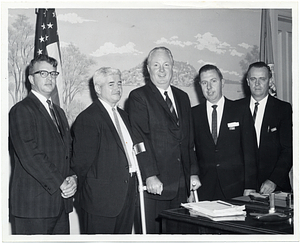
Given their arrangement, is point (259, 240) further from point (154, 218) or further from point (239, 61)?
point (239, 61)

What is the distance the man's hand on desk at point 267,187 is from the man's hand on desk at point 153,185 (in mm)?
899

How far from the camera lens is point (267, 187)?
3.37 metres

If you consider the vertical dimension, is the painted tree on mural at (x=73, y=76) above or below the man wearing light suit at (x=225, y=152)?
above

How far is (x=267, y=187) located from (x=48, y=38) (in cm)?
222

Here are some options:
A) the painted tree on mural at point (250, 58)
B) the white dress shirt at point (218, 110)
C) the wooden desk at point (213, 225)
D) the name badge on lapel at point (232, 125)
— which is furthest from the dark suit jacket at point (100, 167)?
the painted tree on mural at point (250, 58)

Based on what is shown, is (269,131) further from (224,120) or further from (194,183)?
(194,183)

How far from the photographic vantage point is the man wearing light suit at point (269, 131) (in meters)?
3.27

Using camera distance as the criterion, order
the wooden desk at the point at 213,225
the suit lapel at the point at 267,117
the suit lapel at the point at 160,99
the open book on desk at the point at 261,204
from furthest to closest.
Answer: the suit lapel at the point at 267,117 → the suit lapel at the point at 160,99 → the open book on desk at the point at 261,204 → the wooden desk at the point at 213,225

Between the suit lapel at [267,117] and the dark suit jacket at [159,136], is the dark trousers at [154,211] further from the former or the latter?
the suit lapel at [267,117]

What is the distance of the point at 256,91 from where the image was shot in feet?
11.7

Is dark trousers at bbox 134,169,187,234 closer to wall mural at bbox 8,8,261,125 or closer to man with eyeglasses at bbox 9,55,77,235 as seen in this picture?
man with eyeglasses at bbox 9,55,77,235

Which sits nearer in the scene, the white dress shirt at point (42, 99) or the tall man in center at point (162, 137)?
the white dress shirt at point (42, 99)

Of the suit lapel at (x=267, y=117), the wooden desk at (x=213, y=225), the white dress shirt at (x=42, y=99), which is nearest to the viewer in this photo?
the wooden desk at (x=213, y=225)

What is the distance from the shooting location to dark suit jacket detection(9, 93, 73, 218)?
9.74ft
